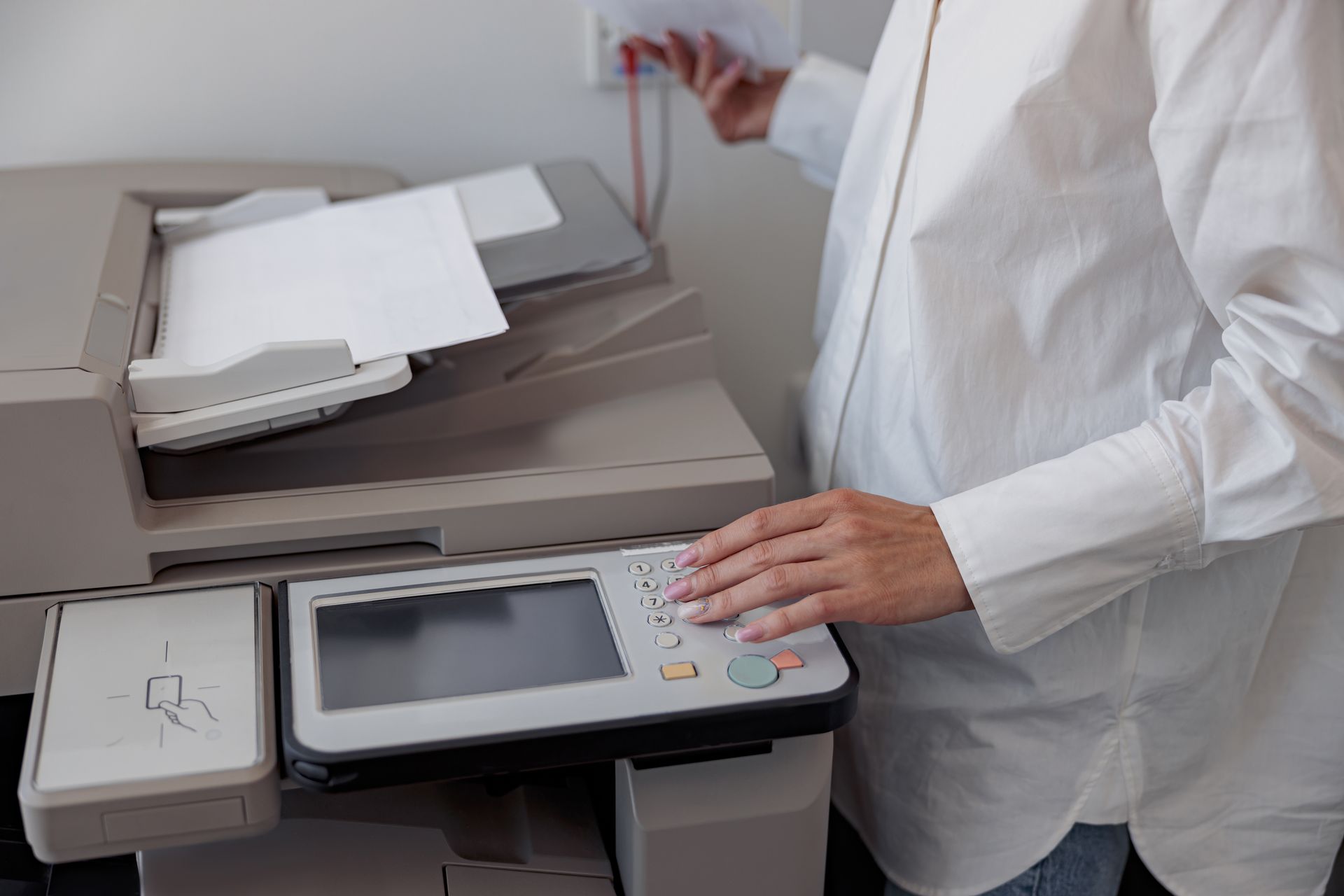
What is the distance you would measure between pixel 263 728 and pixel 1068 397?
53cm

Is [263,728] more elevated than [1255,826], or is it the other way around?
[263,728]

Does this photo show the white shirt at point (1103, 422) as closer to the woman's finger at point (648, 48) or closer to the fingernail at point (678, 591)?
the fingernail at point (678, 591)

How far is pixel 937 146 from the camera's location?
27.2 inches

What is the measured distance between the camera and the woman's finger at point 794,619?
24.5 inches

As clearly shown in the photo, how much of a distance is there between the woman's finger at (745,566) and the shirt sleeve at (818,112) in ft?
1.73

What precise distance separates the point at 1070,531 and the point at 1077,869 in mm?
327

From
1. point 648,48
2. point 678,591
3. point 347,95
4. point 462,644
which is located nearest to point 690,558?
point 678,591

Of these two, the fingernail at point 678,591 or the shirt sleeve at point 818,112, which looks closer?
the fingernail at point 678,591

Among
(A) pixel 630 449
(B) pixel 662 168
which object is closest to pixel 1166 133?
(A) pixel 630 449

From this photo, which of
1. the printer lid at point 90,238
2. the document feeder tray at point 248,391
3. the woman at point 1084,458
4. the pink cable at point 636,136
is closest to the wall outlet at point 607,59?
the pink cable at point 636,136

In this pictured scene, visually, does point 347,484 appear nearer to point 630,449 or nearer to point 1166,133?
point 630,449

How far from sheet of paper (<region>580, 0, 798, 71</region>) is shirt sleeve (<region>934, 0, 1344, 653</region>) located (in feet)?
1.50

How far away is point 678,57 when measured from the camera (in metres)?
1.07

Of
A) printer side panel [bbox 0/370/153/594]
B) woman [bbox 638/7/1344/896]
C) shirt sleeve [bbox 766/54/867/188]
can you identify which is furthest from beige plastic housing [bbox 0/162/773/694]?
shirt sleeve [bbox 766/54/867/188]
